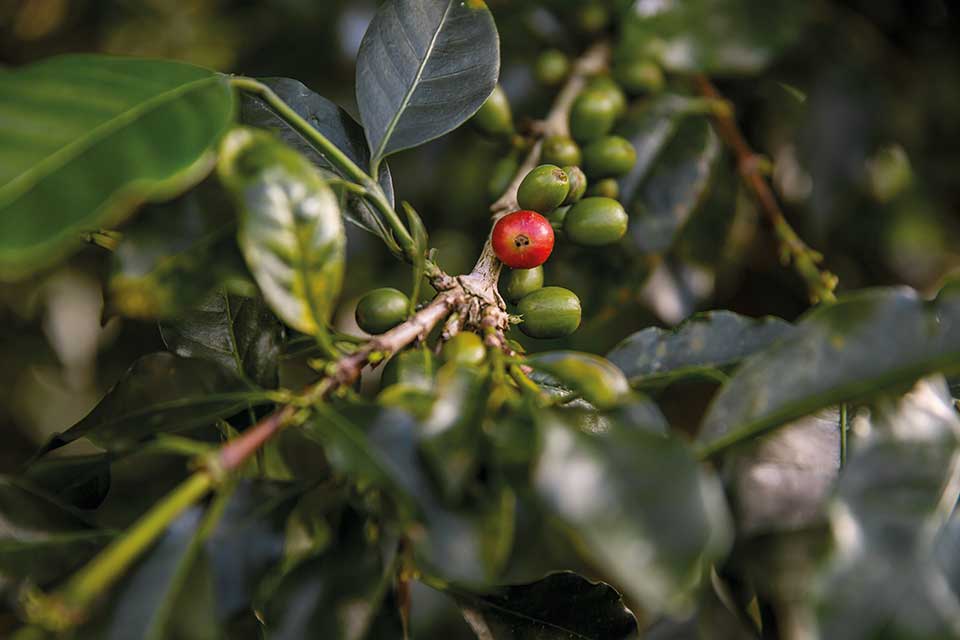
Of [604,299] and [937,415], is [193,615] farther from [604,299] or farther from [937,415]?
[604,299]

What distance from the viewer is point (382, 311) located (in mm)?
807

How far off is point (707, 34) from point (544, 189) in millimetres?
674

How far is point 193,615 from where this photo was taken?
21.4 inches

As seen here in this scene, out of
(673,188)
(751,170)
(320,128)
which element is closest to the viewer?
(320,128)

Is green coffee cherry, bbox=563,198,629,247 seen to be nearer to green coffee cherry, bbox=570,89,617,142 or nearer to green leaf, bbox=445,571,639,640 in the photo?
green coffee cherry, bbox=570,89,617,142

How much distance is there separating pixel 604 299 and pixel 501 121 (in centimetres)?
33

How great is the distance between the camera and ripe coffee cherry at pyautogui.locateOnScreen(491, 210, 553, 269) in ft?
2.84

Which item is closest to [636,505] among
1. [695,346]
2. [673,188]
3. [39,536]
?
[695,346]

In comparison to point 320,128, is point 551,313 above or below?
below

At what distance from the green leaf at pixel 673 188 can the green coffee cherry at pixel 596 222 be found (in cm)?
29

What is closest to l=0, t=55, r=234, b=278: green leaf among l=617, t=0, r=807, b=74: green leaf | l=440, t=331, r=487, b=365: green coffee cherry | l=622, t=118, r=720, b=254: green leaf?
l=440, t=331, r=487, b=365: green coffee cherry

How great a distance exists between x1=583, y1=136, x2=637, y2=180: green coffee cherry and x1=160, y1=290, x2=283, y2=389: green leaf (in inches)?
21.7

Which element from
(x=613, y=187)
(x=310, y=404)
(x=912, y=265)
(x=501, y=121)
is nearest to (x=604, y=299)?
(x=613, y=187)

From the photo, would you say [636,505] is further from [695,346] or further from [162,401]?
[162,401]
